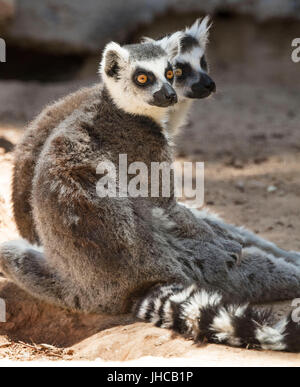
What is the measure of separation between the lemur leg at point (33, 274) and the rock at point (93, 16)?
7.10m

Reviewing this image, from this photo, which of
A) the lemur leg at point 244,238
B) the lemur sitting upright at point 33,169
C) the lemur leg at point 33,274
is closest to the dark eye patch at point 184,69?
the lemur sitting upright at point 33,169

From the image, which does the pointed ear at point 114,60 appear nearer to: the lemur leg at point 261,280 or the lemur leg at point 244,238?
the lemur leg at point 244,238

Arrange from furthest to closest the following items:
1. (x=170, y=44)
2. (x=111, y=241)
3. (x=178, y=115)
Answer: (x=178, y=115), (x=170, y=44), (x=111, y=241)

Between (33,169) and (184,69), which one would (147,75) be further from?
(184,69)

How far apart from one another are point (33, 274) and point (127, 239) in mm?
823

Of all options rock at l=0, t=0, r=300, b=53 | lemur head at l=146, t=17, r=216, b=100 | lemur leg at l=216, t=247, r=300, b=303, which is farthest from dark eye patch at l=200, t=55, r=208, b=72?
rock at l=0, t=0, r=300, b=53

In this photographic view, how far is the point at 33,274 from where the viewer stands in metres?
4.49

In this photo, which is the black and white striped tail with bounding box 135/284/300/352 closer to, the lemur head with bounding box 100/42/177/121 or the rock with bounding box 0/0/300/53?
the lemur head with bounding box 100/42/177/121

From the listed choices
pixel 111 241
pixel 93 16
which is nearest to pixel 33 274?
pixel 111 241

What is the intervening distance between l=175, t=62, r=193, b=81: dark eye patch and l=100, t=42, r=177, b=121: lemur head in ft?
3.94

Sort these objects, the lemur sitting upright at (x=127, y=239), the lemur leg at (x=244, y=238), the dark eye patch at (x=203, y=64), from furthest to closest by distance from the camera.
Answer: the dark eye patch at (x=203, y=64)
the lemur leg at (x=244, y=238)
the lemur sitting upright at (x=127, y=239)

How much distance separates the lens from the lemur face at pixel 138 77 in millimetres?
4543

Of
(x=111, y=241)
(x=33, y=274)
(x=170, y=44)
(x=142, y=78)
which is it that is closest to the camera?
(x=111, y=241)

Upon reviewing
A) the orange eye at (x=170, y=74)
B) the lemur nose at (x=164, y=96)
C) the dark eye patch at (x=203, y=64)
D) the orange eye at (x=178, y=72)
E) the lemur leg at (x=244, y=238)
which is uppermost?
the dark eye patch at (x=203, y=64)
